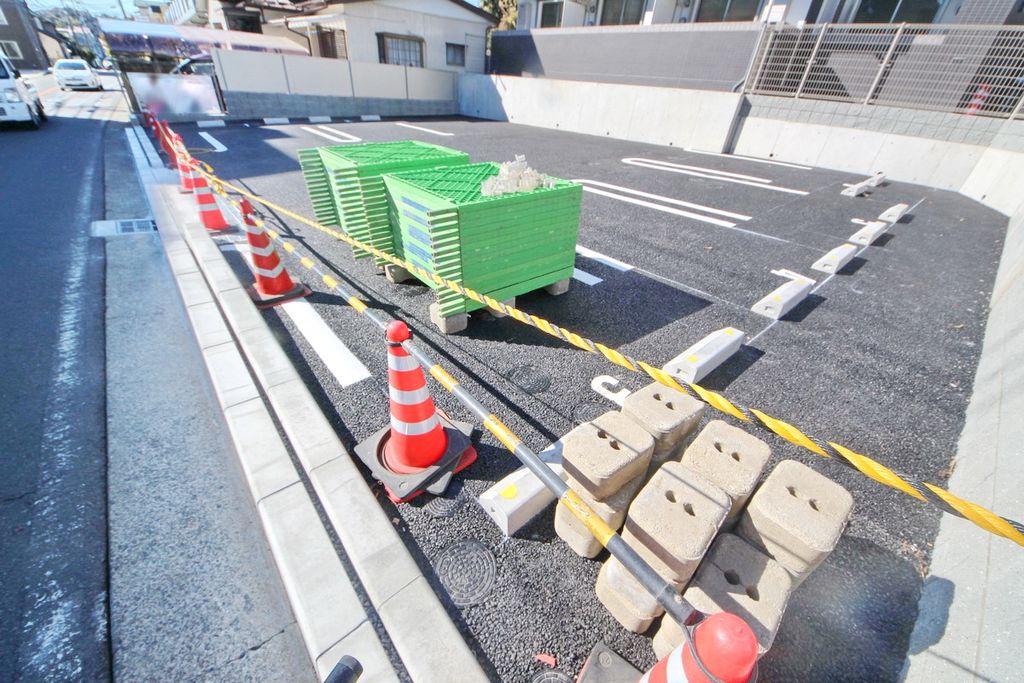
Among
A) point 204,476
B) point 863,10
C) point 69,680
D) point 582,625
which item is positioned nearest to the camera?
point 69,680

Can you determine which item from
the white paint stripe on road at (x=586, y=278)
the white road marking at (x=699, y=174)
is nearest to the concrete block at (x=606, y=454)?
the white paint stripe on road at (x=586, y=278)

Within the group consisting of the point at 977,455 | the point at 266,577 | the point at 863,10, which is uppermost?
the point at 863,10

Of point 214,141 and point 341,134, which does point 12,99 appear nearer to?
point 214,141

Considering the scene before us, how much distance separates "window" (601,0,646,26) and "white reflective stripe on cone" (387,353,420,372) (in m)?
25.8

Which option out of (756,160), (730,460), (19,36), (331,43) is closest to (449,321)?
(730,460)

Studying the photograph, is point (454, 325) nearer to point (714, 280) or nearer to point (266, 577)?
point (266, 577)

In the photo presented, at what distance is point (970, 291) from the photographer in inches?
210

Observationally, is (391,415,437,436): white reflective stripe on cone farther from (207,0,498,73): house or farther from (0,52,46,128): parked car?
(207,0,498,73): house

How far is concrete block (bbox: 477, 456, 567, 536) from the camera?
2354 mm

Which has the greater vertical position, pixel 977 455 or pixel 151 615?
pixel 977 455

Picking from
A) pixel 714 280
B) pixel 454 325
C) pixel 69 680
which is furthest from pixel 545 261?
pixel 69 680

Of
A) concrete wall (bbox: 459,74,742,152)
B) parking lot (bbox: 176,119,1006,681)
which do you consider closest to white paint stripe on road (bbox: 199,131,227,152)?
parking lot (bbox: 176,119,1006,681)

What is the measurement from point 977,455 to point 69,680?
16.3 feet

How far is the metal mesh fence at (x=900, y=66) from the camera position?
31.0 feet
